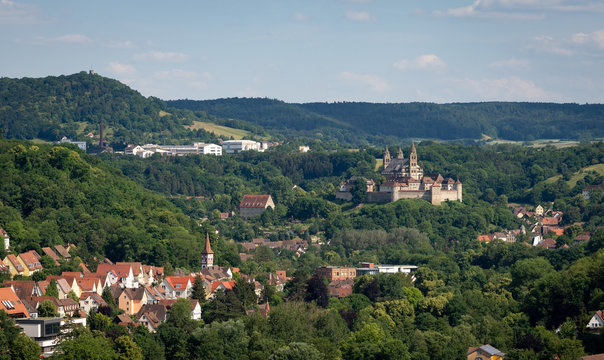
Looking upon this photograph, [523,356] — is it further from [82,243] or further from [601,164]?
[601,164]

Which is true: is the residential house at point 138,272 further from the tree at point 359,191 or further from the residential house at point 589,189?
the residential house at point 589,189

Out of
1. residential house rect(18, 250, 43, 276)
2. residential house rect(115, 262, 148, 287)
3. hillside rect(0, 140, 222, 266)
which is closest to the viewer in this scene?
residential house rect(18, 250, 43, 276)

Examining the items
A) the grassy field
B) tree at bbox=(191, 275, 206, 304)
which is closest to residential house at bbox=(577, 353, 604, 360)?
tree at bbox=(191, 275, 206, 304)

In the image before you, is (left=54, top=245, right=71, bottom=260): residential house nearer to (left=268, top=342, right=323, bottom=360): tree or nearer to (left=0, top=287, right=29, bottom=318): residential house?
(left=0, top=287, right=29, bottom=318): residential house

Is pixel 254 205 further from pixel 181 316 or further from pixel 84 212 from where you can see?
pixel 181 316

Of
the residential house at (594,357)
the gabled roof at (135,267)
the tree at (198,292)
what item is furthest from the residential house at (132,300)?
the residential house at (594,357)

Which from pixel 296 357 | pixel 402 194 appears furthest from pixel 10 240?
pixel 402 194
